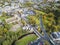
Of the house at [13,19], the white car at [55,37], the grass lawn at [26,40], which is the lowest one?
the grass lawn at [26,40]

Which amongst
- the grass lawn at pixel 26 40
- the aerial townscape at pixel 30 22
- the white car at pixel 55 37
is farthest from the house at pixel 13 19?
the white car at pixel 55 37

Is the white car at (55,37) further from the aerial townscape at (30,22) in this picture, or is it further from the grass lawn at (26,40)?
the grass lawn at (26,40)

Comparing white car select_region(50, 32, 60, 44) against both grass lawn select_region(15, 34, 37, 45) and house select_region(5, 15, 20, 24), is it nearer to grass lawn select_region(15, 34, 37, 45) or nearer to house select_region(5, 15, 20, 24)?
grass lawn select_region(15, 34, 37, 45)

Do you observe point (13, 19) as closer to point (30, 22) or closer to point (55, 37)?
point (30, 22)

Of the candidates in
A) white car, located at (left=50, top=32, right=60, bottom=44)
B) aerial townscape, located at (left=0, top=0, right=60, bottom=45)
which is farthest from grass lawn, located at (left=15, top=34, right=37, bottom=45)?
white car, located at (left=50, top=32, right=60, bottom=44)

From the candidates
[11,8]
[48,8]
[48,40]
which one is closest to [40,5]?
[48,8]

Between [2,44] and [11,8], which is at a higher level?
[11,8]

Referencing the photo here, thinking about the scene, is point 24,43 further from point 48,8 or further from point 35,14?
point 48,8

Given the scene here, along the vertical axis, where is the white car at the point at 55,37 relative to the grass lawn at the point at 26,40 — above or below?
above
